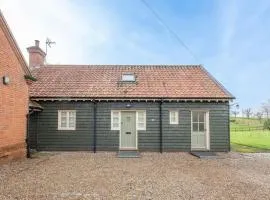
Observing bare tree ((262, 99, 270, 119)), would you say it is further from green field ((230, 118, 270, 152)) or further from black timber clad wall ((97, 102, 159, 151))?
black timber clad wall ((97, 102, 159, 151))

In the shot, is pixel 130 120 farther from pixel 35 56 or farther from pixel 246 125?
pixel 246 125

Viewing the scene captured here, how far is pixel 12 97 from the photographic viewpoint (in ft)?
37.3

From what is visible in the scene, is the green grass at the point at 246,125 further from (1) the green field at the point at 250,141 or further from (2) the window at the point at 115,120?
(2) the window at the point at 115,120

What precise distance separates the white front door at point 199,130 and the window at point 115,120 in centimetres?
393

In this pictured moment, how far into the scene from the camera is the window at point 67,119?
1498 cm

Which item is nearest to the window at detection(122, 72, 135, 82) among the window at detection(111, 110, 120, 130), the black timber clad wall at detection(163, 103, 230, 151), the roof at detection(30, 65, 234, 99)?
the roof at detection(30, 65, 234, 99)

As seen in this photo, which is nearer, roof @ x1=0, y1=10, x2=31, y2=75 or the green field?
roof @ x1=0, y1=10, x2=31, y2=75

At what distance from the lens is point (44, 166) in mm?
10133

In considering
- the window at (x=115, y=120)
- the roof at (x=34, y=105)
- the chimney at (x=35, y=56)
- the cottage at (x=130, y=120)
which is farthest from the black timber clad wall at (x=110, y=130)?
the chimney at (x=35, y=56)

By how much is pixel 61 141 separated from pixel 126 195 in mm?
9211

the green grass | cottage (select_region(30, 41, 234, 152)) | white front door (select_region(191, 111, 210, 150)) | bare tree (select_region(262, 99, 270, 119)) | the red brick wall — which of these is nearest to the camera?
the red brick wall

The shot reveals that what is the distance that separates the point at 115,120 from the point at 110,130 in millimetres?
593

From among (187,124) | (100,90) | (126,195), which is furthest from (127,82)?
(126,195)

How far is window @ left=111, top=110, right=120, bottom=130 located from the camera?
49.3ft
